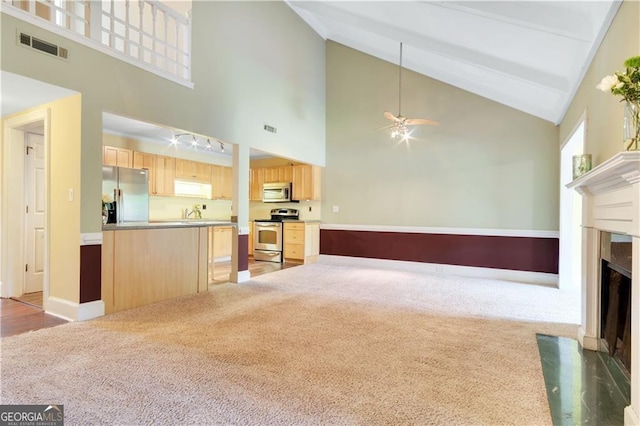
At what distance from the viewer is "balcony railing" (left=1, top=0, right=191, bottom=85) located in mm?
3090

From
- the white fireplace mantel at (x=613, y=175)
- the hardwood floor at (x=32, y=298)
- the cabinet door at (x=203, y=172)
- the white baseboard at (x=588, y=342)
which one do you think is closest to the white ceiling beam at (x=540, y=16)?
the white fireplace mantel at (x=613, y=175)

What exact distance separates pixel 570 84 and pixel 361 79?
13.3ft

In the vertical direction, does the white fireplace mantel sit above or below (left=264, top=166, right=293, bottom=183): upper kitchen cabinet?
below

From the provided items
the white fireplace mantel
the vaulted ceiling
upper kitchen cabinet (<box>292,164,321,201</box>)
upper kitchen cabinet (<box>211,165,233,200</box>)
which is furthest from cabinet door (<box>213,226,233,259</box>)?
the white fireplace mantel

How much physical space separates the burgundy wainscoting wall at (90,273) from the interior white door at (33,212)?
1739mm

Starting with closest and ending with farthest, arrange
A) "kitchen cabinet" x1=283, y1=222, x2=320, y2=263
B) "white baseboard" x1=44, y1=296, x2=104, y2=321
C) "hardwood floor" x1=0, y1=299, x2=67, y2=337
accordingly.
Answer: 1. "hardwood floor" x1=0, y1=299, x2=67, y2=337
2. "white baseboard" x1=44, y1=296, x2=104, y2=321
3. "kitchen cabinet" x1=283, y1=222, x2=320, y2=263

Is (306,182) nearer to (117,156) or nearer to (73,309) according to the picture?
(117,156)

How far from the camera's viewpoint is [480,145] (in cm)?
566

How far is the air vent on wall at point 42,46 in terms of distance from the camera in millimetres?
2739

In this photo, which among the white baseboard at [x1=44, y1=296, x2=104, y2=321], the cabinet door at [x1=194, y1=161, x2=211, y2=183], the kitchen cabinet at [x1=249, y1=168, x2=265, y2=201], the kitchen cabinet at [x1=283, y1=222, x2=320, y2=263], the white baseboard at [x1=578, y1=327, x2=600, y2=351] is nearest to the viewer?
the white baseboard at [x1=578, y1=327, x2=600, y2=351]

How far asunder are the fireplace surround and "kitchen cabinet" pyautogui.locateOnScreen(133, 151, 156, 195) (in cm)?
652

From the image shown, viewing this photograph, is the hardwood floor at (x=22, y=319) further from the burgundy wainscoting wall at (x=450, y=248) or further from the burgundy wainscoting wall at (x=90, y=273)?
the burgundy wainscoting wall at (x=450, y=248)

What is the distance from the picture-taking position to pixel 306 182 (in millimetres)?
7320

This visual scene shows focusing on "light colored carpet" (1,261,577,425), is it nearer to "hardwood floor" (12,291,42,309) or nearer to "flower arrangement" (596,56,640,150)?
"hardwood floor" (12,291,42,309)
